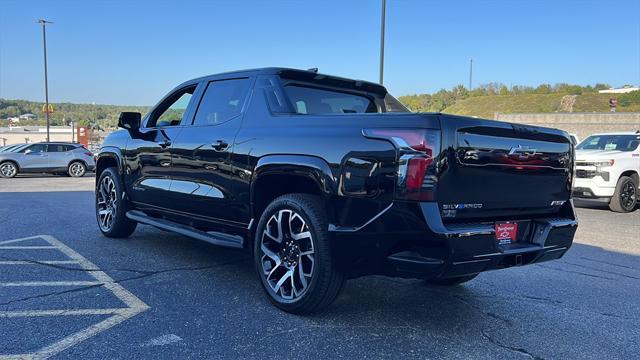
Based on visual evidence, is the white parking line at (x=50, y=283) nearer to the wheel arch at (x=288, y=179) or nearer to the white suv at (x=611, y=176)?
the wheel arch at (x=288, y=179)

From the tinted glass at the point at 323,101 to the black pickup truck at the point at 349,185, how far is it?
12mm

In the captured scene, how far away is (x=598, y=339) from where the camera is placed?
354 centimetres

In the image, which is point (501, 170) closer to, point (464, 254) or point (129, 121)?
point (464, 254)

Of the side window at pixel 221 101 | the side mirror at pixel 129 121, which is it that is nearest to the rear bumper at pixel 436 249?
the side window at pixel 221 101

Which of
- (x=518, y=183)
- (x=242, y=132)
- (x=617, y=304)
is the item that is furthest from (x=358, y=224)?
(x=617, y=304)

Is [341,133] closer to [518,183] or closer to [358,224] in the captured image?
[358,224]

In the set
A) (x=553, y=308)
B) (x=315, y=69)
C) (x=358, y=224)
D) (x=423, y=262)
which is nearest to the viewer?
(x=423, y=262)

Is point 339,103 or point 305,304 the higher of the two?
point 339,103

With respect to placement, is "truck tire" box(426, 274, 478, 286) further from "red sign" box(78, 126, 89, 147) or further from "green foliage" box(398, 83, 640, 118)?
"green foliage" box(398, 83, 640, 118)

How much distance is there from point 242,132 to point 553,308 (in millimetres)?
2826

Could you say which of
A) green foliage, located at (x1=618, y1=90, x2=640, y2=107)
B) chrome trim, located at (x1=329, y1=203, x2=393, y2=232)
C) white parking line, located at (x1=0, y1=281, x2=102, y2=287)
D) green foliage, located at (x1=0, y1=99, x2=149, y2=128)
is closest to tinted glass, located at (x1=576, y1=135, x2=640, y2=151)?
chrome trim, located at (x1=329, y1=203, x2=393, y2=232)

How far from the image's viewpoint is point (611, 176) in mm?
10781

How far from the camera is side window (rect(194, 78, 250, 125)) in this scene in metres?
4.59

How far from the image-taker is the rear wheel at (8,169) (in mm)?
19141
